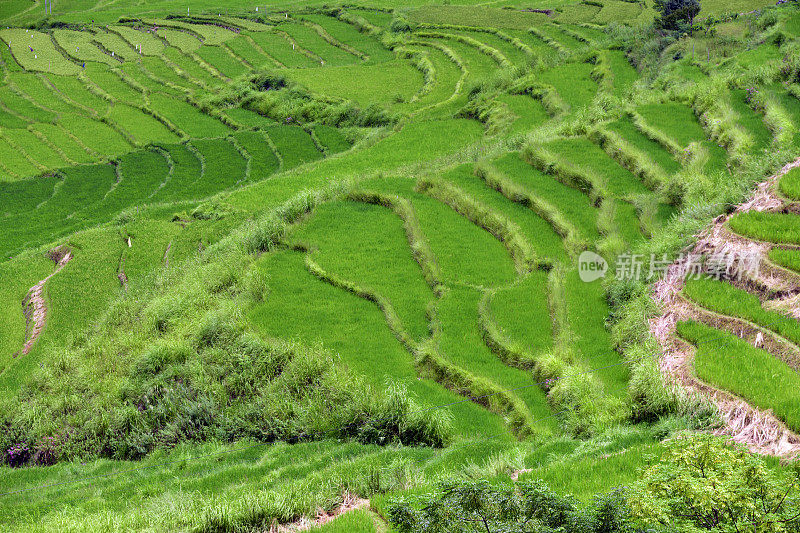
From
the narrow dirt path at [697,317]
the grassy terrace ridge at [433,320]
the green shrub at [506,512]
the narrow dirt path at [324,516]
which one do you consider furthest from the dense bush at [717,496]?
the narrow dirt path at [324,516]

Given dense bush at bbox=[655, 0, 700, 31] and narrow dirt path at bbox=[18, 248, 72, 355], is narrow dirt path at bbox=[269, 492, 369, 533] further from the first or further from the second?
dense bush at bbox=[655, 0, 700, 31]

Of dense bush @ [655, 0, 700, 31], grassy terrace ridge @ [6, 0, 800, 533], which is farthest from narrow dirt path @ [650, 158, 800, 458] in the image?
dense bush @ [655, 0, 700, 31]

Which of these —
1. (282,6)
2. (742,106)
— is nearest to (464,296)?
(742,106)

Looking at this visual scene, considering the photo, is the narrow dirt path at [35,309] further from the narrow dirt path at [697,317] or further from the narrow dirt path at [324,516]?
the narrow dirt path at [697,317]

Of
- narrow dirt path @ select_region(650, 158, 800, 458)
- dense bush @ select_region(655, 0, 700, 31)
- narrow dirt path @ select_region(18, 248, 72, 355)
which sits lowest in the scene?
narrow dirt path @ select_region(18, 248, 72, 355)

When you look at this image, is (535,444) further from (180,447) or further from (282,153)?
(282,153)

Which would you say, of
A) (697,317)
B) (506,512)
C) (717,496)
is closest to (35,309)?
(697,317)
